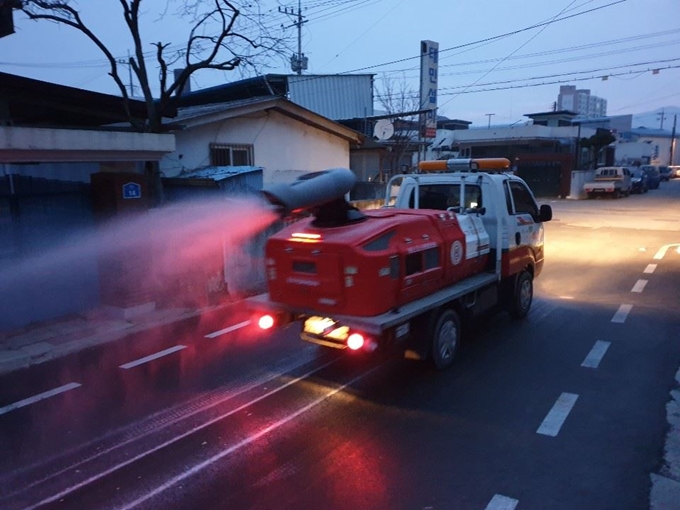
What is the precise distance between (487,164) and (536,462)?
16.0 ft

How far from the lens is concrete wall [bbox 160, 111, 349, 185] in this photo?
13031 mm

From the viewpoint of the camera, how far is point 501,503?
3.93 metres

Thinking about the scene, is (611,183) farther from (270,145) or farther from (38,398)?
(38,398)

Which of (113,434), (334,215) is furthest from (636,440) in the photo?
(113,434)

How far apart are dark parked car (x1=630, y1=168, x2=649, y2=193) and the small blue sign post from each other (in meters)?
37.3

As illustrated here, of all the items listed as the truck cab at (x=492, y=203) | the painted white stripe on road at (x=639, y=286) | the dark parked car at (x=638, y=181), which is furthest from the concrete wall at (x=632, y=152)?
the truck cab at (x=492, y=203)

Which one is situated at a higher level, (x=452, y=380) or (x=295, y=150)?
(x=295, y=150)

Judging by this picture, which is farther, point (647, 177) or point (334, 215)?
point (647, 177)

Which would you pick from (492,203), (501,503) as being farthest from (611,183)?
(501,503)

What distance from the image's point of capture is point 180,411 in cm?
543

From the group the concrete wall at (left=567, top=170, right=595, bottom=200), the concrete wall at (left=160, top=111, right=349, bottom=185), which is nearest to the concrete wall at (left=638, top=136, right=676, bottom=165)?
the concrete wall at (left=567, top=170, right=595, bottom=200)

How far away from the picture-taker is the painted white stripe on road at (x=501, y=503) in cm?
388

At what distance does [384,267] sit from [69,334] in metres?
5.37

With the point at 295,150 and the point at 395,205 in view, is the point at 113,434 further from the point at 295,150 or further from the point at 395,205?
the point at 295,150
